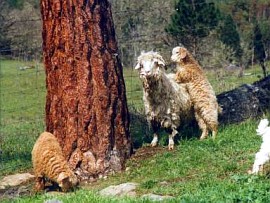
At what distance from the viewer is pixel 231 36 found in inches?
982

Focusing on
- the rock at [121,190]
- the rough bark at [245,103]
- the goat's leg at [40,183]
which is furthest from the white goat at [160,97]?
the goat's leg at [40,183]

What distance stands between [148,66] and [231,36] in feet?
52.8

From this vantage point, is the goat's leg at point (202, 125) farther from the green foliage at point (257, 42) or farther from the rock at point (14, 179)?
the green foliage at point (257, 42)

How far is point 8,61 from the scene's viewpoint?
78.0 feet

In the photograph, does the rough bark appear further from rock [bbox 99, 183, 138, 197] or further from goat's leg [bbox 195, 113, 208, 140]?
rock [bbox 99, 183, 138, 197]

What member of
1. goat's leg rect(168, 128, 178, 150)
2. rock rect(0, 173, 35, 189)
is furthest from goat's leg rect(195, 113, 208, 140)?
rock rect(0, 173, 35, 189)

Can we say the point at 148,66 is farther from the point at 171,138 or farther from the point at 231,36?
the point at 231,36

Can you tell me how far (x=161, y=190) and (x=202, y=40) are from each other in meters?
8.00

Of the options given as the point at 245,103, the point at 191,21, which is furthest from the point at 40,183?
the point at 191,21

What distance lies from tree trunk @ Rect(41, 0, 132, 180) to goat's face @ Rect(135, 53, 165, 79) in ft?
1.16

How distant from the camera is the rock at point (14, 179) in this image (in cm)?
919

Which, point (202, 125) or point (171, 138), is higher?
point (202, 125)

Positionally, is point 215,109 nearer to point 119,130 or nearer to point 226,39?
point 119,130

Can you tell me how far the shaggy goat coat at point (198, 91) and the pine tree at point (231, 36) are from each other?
12.4 m
